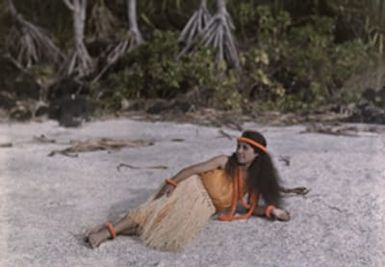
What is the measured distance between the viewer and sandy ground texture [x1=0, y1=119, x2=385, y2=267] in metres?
3.08

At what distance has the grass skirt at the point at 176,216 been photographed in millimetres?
3201

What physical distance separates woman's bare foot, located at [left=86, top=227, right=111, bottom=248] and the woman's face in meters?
0.67

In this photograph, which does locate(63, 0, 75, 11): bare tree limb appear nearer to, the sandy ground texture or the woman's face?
the sandy ground texture

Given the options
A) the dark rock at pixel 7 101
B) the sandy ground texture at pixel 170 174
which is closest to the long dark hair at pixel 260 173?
the sandy ground texture at pixel 170 174

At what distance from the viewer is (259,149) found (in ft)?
11.6

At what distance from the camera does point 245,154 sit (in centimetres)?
350

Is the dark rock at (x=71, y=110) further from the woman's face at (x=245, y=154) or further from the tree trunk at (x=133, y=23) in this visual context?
the woman's face at (x=245, y=154)

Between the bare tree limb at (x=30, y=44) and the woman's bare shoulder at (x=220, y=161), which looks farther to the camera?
the bare tree limb at (x=30, y=44)

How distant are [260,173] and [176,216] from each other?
47 centimetres

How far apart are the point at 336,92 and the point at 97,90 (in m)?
2.48

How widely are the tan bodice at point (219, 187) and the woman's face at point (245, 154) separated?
0.10 m

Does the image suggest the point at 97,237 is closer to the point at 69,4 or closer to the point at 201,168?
the point at 201,168

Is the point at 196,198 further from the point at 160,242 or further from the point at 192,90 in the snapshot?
Answer: the point at 192,90

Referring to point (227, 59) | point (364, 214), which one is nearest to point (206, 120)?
point (227, 59)
